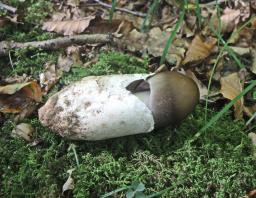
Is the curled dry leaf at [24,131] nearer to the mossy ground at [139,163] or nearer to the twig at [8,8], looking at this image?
the mossy ground at [139,163]

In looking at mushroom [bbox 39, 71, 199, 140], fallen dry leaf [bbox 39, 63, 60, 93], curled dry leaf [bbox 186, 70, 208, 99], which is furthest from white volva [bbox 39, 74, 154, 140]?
curled dry leaf [bbox 186, 70, 208, 99]

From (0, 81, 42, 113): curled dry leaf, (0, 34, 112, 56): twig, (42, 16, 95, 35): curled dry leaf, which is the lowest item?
(0, 81, 42, 113): curled dry leaf

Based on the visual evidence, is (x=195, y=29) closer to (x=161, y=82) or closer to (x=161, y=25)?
(x=161, y=25)

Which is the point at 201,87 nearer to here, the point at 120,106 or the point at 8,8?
the point at 120,106

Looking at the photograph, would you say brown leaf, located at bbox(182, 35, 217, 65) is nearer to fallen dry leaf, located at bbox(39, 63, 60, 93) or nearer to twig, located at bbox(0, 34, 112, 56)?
twig, located at bbox(0, 34, 112, 56)

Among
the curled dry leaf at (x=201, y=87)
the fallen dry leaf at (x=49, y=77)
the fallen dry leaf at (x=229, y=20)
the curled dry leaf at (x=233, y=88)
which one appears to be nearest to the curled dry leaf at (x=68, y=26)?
the fallen dry leaf at (x=49, y=77)

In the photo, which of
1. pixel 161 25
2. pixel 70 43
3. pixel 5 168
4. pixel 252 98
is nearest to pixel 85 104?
pixel 5 168

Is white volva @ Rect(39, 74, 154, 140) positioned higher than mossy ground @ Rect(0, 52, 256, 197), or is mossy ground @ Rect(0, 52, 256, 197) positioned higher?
white volva @ Rect(39, 74, 154, 140)
